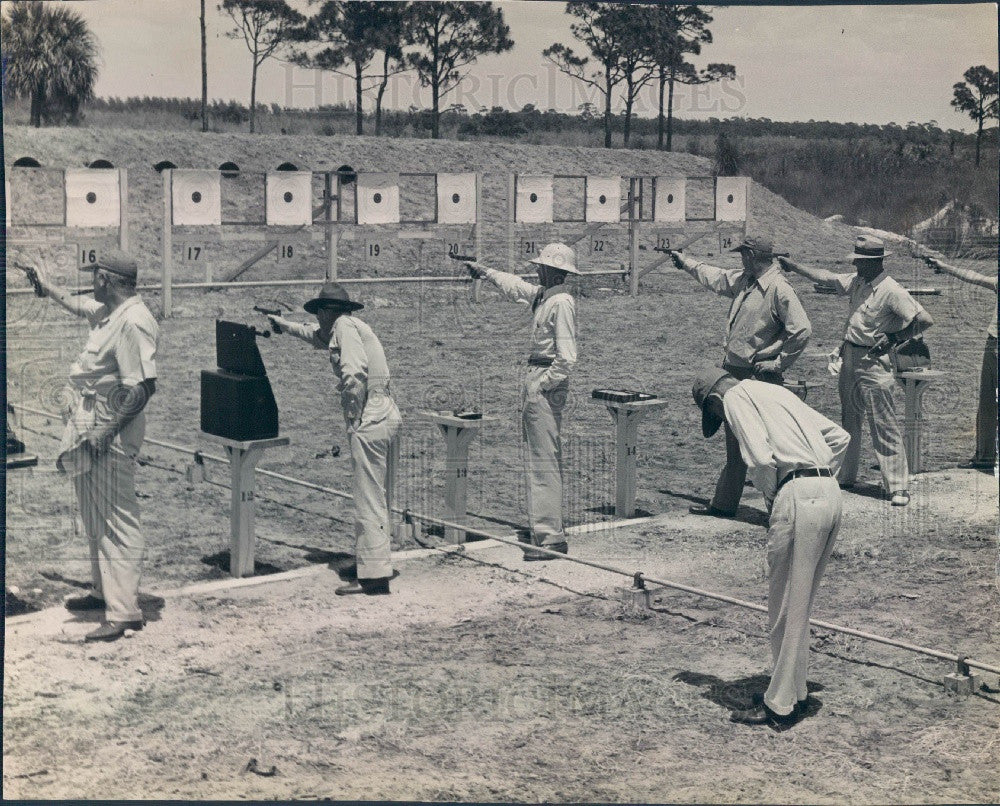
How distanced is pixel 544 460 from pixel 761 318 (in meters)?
1.76

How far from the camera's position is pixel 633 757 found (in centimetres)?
668

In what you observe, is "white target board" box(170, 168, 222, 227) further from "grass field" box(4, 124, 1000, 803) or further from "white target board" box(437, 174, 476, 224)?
"grass field" box(4, 124, 1000, 803)

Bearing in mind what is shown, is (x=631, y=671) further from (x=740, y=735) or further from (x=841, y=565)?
(x=841, y=565)

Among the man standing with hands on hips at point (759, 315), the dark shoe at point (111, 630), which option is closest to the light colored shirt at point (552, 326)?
the man standing with hands on hips at point (759, 315)

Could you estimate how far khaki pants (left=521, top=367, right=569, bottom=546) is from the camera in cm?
929

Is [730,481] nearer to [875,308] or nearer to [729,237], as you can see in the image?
[875,308]

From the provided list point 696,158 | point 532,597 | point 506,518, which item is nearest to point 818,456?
point 532,597

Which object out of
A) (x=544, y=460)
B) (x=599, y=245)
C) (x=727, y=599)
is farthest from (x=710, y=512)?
(x=599, y=245)

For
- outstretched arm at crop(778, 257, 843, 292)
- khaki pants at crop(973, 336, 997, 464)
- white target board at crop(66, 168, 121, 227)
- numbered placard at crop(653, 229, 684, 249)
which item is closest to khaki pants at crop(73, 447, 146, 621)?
outstretched arm at crop(778, 257, 843, 292)

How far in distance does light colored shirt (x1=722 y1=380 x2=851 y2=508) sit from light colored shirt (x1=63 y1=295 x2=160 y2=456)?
9.41ft

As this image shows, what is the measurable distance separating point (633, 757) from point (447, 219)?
14999 millimetres

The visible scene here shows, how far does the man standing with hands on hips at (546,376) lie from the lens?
9039 millimetres

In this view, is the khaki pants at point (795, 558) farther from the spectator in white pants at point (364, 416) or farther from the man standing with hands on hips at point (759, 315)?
the man standing with hands on hips at point (759, 315)

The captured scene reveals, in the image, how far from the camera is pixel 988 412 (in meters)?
11.8
